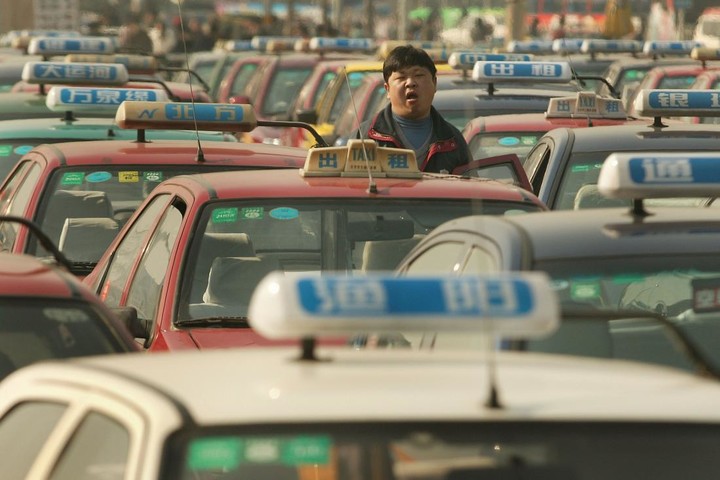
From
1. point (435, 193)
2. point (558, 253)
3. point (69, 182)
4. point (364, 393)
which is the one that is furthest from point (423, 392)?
point (69, 182)

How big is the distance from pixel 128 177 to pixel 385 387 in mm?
5962

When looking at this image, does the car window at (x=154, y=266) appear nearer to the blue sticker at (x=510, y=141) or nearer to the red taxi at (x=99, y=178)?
the red taxi at (x=99, y=178)

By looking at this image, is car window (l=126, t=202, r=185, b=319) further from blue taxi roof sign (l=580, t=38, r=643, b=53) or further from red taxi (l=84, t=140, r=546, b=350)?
blue taxi roof sign (l=580, t=38, r=643, b=53)

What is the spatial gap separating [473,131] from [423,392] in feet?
27.9

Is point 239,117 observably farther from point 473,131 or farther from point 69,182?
point 473,131

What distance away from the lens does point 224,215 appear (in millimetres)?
7129

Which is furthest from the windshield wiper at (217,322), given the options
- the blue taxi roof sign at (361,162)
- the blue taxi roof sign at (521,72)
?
the blue taxi roof sign at (521,72)

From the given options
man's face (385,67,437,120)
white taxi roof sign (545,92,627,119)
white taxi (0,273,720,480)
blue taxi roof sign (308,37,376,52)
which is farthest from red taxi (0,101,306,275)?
blue taxi roof sign (308,37,376,52)

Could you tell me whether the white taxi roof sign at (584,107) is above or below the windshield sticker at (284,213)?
below

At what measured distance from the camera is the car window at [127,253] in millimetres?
7742

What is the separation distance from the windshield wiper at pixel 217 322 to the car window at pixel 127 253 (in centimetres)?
91

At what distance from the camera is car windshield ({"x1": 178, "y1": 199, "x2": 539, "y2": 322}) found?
6.98 m

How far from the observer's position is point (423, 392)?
319cm

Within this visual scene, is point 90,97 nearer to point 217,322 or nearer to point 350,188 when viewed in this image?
point 350,188
